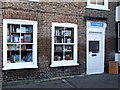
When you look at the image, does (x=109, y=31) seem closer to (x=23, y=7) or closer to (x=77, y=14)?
(x=77, y=14)

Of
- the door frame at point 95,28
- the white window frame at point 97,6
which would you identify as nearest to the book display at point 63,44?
the door frame at point 95,28

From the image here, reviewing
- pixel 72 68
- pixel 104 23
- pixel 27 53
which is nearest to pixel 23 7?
pixel 27 53

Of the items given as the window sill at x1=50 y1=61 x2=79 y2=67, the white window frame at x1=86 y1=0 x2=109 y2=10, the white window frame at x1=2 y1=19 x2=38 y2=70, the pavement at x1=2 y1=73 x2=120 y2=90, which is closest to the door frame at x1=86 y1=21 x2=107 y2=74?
the white window frame at x1=86 y1=0 x2=109 y2=10

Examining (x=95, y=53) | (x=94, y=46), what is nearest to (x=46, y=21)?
(x=94, y=46)

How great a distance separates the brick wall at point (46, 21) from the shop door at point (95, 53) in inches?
18.3

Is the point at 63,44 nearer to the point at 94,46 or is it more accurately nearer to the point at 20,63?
the point at 94,46

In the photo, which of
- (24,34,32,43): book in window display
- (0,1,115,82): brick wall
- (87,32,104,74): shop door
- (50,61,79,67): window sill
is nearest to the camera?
(0,1,115,82): brick wall

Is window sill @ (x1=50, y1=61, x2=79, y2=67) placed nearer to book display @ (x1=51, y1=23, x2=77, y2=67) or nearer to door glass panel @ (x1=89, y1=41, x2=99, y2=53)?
book display @ (x1=51, y1=23, x2=77, y2=67)

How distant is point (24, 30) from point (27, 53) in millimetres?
1083

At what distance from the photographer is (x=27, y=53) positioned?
419 inches

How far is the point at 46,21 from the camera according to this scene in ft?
35.7

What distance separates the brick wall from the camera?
33.0 feet

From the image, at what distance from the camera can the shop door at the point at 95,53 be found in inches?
491

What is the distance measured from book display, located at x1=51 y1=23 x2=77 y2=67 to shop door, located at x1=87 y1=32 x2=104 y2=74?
1.04 m
